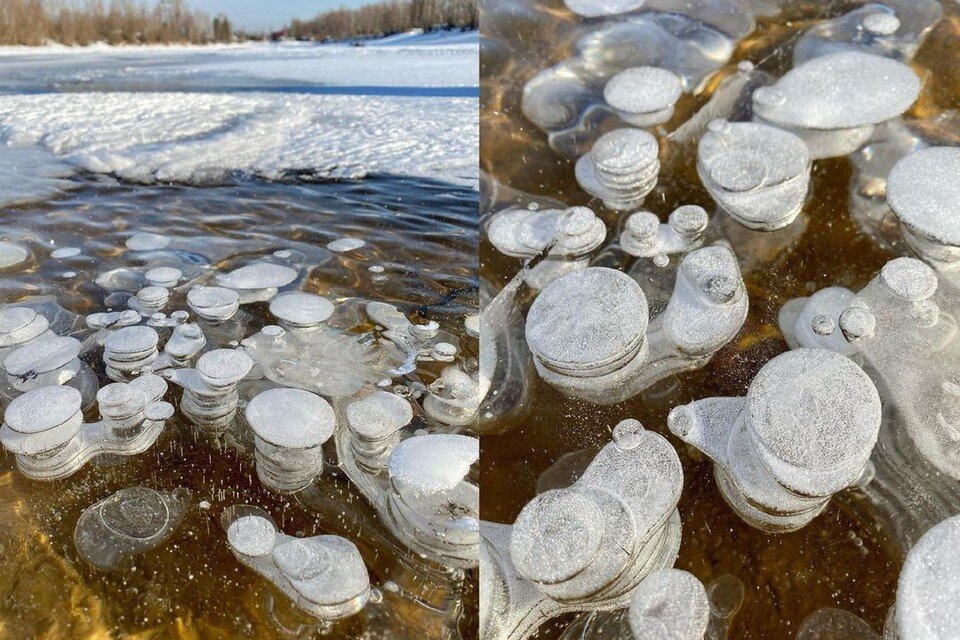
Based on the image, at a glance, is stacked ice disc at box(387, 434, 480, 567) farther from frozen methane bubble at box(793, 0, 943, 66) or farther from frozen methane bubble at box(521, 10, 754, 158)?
frozen methane bubble at box(793, 0, 943, 66)

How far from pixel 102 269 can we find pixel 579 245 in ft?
2.11

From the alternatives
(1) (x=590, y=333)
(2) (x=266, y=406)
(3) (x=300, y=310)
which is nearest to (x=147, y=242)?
(3) (x=300, y=310)

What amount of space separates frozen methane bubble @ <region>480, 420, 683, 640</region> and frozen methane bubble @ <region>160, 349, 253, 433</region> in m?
0.29

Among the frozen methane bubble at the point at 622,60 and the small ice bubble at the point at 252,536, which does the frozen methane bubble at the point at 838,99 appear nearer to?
the frozen methane bubble at the point at 622,60

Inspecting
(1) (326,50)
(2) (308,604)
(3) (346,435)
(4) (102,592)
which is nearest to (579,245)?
(3) (346,435)

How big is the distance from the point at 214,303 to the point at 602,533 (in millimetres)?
546

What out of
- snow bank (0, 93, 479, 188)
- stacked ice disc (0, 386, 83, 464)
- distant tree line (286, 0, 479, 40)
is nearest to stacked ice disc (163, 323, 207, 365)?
stacked ice disc (0, 386, 83, 464)

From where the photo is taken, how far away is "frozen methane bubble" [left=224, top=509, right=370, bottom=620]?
1.86 feet

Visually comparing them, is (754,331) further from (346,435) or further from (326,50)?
(326,50)

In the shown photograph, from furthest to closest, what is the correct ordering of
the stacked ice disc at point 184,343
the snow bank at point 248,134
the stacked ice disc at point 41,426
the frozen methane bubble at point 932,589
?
1. the snow bank at point 248,134
2. the stacked ice disc at point 184,343
3. the stacked ice disc at point 41,426
4. the frozen methane bubble at point 932,589

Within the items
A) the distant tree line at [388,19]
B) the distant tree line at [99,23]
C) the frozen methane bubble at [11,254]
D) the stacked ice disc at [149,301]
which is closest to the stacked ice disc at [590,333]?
the stacked ice disc at [149,301]

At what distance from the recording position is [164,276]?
3.09 feet

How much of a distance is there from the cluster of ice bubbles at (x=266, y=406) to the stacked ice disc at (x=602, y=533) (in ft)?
0.30

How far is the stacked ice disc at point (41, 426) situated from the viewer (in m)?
0.67
